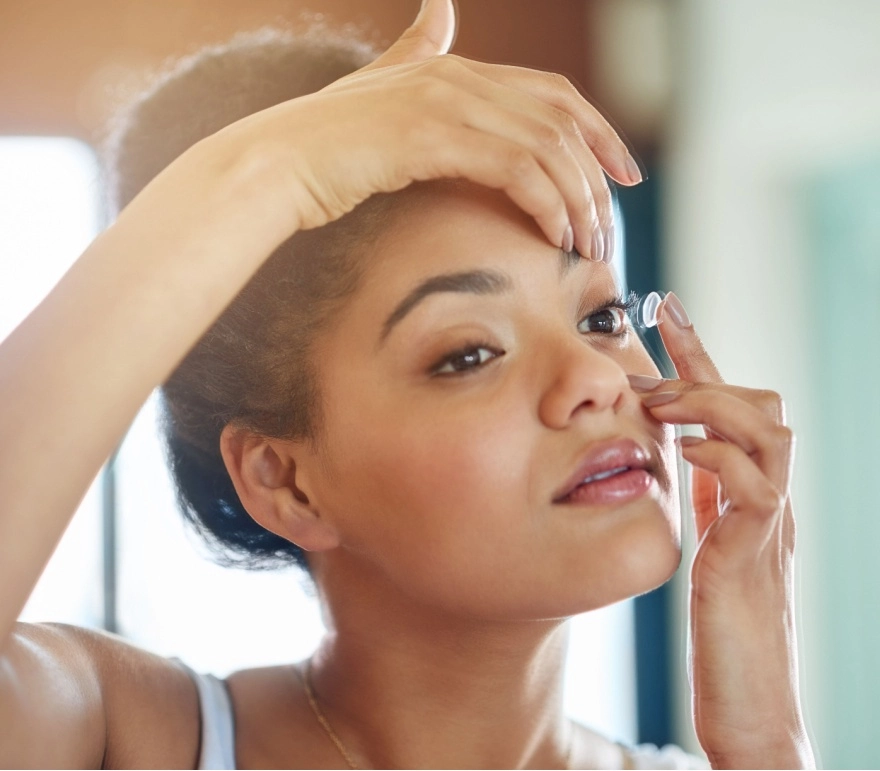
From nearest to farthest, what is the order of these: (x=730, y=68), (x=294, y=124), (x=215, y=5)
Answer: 1. (x=294, y=124)
2. (x=215, y=5)
3. (x=730, y=68)

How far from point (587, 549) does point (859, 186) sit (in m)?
1.00

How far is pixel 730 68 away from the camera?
1476 millimetres

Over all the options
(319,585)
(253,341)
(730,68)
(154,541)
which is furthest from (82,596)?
(730,68)

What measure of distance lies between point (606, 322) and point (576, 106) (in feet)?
0.56

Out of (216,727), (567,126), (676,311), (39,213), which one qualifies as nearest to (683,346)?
(676,311)

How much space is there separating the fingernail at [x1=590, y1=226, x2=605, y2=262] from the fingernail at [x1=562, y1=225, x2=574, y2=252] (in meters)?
0.02

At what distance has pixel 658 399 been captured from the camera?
663 mm

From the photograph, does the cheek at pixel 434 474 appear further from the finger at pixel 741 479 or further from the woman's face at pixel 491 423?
the finger at pixel 741 479

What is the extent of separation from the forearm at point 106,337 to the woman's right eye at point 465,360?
16 cm

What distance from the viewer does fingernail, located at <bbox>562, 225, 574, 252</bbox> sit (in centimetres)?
62

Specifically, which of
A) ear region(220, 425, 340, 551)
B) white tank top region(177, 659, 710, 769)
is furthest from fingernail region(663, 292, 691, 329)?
white tank top region(177, 659, 710, 769)

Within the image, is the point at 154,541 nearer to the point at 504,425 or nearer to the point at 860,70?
the point at 504,425

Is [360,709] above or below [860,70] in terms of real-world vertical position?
below

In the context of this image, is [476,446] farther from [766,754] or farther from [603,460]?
[766,754]
